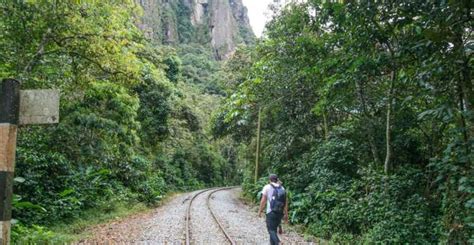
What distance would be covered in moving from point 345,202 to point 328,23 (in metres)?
4.64

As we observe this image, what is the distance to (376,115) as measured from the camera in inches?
480

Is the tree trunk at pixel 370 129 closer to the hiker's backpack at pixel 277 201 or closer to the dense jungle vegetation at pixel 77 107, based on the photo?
the hiker's backpack at pixel 277 201

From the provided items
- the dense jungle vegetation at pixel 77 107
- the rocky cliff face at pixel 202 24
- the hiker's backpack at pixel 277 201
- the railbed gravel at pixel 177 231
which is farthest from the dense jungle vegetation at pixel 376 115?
the rocky cliff face at pixel 202 24

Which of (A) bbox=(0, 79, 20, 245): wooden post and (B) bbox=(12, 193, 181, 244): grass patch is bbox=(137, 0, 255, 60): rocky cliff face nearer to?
(B) bbox=(12, 193, 181, 244): grass patch

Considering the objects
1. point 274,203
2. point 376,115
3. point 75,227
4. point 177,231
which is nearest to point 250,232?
point 177,231

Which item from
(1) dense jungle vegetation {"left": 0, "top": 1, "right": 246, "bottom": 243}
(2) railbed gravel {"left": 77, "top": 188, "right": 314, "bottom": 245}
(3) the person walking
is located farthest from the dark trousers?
(1) dense jungle vegetation {"left": 0, "top": 1, "right": 246, "bottom": 243}

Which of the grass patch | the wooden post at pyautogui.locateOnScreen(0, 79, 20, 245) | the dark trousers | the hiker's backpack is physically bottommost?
the grass patch

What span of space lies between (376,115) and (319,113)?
1779 mm

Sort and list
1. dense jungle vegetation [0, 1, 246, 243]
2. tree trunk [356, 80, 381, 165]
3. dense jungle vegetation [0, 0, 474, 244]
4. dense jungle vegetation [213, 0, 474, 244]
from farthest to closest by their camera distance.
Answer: tree trunk [356, 80, 381, 165] → dense jungle vegetation [0, 1, 246, 243] → dense jungle vegetation [0, 0, 474, 244] → dense jungle vegetation [213, 0, 474, 244]

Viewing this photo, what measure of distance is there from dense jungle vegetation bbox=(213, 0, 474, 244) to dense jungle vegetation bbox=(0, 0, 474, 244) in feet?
0.11

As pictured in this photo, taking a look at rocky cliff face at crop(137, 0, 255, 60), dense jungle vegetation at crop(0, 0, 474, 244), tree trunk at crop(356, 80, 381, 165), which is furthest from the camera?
rocky cliff face at crop(137, 0, 255, 60)

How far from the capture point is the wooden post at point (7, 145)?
9.79 feet

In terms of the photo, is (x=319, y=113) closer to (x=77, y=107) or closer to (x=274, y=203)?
(x=274, y=203)

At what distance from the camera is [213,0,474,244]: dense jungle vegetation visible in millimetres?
5406
